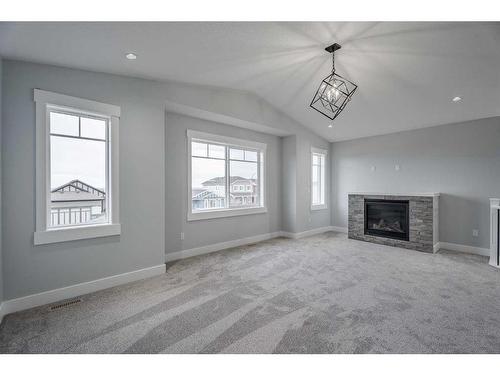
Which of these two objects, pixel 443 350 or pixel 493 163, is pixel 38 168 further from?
pixel 493 163

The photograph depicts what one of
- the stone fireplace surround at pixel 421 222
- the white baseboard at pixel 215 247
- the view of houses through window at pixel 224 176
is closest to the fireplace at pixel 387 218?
the stone fireplace surround at pixel 421 222

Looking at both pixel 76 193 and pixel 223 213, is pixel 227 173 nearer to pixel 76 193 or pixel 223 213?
pixel 223 213

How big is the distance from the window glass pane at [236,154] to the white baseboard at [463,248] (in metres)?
4.27

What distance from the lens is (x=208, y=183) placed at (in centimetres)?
484

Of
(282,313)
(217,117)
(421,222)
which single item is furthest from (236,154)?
(421,222)

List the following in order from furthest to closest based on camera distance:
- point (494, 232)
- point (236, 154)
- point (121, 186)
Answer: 1. point (236, 154)
2. point (494, 232)
3. point (121, 186)

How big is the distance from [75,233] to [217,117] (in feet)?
9.31

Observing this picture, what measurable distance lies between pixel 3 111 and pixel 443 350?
15.0ft

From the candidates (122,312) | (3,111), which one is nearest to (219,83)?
(3,111)

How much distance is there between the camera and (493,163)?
4.51 meters

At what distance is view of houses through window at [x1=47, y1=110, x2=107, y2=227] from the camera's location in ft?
9.42

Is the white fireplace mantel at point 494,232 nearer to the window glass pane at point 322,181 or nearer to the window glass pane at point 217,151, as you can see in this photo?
the window glass pane at point 322,181

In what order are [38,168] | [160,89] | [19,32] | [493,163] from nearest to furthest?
1. [19,32]
2. [38,168]
3. [160,89]
4. [493,163]

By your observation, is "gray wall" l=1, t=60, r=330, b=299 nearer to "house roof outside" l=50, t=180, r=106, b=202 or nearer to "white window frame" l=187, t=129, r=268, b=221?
"white window frame" l=187, t=129, r=268, b=221
